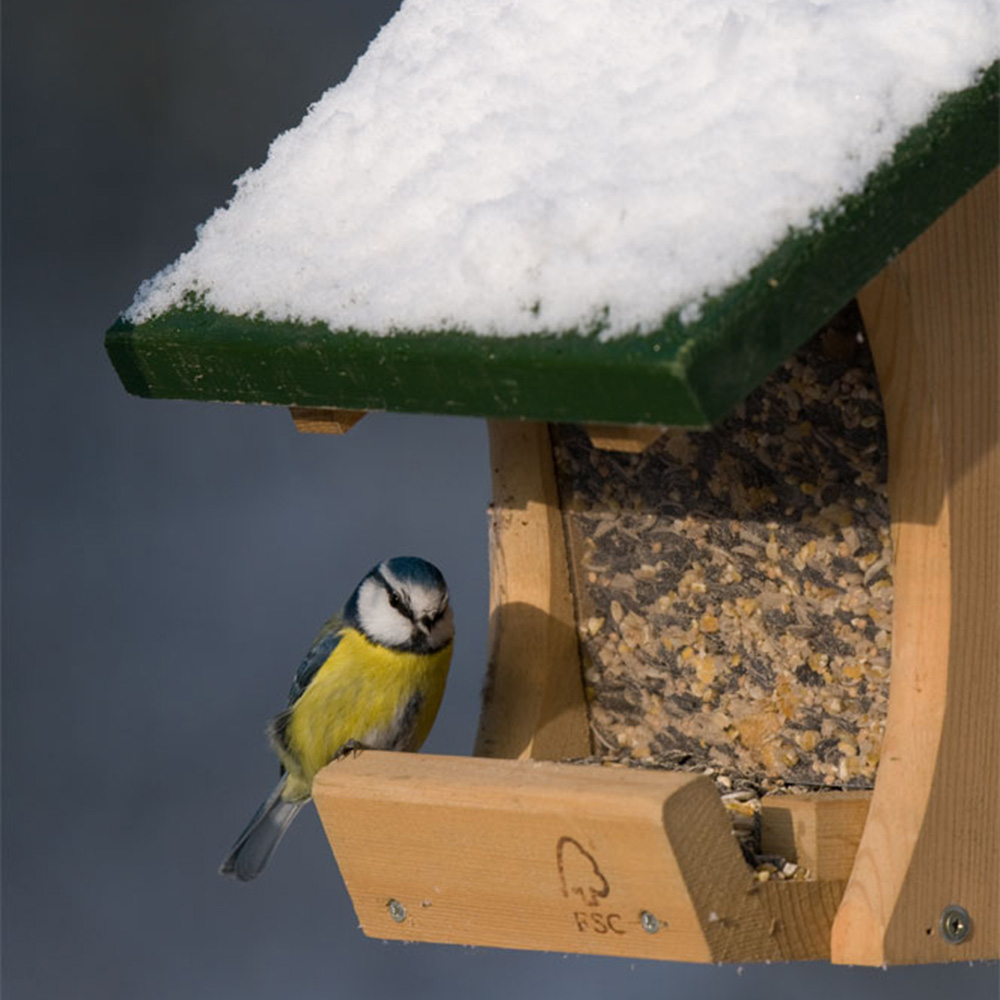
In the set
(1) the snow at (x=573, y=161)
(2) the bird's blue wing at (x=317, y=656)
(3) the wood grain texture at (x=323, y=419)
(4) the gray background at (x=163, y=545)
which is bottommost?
(4) the gray background at (x=163, y=545)

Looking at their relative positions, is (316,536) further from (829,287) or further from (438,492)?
(829,287)

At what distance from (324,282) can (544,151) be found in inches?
12.2

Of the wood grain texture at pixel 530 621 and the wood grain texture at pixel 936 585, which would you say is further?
the wood grain texture at pixel 530 621

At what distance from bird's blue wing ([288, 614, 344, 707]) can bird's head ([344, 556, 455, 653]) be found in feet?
0.16

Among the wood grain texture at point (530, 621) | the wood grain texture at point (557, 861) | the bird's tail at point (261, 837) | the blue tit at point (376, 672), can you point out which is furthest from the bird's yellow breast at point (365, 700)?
the wood grain texture at point (557, 861)

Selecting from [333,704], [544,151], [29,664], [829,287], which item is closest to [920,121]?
[829,287]

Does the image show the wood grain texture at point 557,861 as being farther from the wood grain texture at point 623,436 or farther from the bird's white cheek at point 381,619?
the bird's white cheek at point 381,619

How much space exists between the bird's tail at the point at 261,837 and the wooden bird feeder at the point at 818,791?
36.4 inches

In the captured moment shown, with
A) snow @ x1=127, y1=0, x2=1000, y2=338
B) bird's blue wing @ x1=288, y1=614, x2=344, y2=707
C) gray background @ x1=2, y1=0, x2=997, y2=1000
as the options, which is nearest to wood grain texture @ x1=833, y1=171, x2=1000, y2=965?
snow @ x1=127, y1=0, x2=1000, y2=338

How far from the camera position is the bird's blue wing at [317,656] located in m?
3.32

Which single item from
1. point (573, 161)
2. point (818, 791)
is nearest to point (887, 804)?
point (818, 791)

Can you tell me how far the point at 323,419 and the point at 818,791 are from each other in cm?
82

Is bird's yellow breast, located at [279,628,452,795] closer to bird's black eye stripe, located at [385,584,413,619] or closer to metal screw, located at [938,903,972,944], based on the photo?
bird's black eye stripe, located at [385,584,413,619]

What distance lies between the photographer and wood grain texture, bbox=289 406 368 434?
8.38 ft
